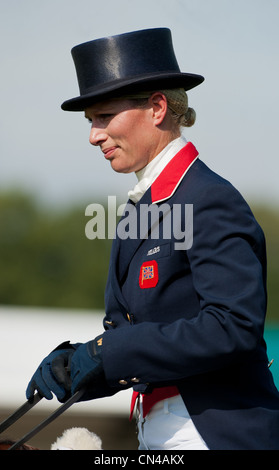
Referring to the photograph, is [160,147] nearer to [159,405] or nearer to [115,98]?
[115,98]

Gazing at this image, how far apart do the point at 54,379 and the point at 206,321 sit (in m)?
0.60

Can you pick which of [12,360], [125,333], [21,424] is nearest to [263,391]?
[125,333]

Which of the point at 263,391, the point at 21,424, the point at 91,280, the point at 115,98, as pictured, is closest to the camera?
the point at 263,391

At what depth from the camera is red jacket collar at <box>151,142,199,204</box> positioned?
2.70 m

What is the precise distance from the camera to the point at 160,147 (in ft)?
9.24

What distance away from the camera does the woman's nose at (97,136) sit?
9.18ft

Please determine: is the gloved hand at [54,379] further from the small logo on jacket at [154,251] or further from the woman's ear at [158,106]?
the woman's ear at [158,106]

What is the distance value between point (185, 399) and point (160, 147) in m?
0.89

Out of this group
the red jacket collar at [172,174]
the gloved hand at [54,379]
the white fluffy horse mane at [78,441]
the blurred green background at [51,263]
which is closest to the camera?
the gloved hand at [54,379]

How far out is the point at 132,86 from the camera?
275 centimetres

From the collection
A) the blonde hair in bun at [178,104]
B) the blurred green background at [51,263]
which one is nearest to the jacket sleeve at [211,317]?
the blonde hair in bun at [178,104]

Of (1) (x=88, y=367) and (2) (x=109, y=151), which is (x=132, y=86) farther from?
(1) (x=88, y=367)

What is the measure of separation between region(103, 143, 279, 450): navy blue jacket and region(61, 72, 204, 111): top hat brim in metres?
0.34

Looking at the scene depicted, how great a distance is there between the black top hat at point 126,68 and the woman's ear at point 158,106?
0.10 feet
